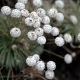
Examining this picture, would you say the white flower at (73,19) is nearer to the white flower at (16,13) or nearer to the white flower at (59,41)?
the white flower at (59,41)

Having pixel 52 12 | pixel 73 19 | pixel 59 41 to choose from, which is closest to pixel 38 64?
pixel 59 41

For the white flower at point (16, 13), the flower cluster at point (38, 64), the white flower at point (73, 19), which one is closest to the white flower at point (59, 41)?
the flower cluster at point (38, 64)

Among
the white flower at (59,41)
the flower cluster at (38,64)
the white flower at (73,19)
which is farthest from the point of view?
the white flower at (73,19)

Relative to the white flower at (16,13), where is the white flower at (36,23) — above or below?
below

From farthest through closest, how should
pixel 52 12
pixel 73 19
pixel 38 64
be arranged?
pixel 73 19 → pixel 52 12 → pixel 38 64

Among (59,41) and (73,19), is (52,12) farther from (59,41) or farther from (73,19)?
(73,19)

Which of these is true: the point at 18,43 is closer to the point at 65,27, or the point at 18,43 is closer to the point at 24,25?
the point at 24,25

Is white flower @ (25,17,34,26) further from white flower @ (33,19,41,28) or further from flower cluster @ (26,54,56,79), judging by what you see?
flower cluster @ (26,54,56,79)

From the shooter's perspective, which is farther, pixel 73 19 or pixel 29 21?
pixel 73 19

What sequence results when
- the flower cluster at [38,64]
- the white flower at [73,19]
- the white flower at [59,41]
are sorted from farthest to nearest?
the white flower at [73,19]
the white flower at [59,41]
the flower cluster at [38,64]

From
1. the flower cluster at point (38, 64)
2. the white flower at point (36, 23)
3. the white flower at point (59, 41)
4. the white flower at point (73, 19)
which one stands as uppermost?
the white flower at point (73, 19)

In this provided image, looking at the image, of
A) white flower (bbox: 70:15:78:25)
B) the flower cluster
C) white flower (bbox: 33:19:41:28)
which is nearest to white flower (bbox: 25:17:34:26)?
white flower (bbox: 33:19:41:28)
